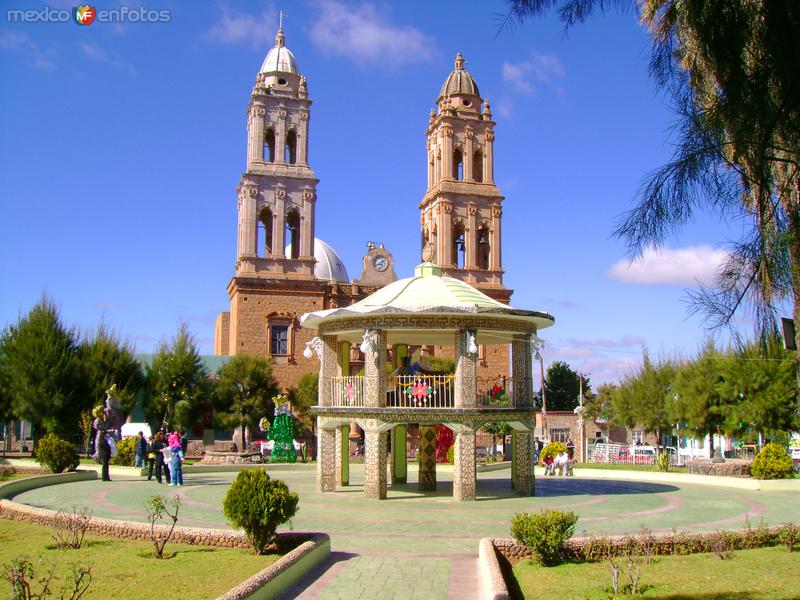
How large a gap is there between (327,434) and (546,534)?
10.7m

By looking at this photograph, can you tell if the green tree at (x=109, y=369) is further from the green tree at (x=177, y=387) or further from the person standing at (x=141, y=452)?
the person standing at (x=141, y=452)

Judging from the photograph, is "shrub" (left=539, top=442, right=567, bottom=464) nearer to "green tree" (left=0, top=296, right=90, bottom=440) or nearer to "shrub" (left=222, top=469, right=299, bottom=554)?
"shrub" (left=222, top=469, right=299, bottom=554)

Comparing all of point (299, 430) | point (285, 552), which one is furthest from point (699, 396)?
point (285, 552)

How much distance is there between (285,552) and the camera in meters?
12.0

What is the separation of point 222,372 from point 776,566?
123ft

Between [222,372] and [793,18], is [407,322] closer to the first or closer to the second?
[793,18]

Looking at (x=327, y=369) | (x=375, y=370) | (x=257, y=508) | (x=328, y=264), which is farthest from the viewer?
(x=328, y=264)

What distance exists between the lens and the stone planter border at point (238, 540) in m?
9.38

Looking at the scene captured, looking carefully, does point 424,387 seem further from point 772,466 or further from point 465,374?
point 772,466

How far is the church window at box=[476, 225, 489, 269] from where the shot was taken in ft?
178

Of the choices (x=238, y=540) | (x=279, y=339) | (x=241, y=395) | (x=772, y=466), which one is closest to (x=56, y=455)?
(x=238, y=540)

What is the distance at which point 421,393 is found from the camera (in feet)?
66.0

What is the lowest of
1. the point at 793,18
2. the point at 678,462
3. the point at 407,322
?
the point at 678,462

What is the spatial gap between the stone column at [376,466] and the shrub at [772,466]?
486 inches
